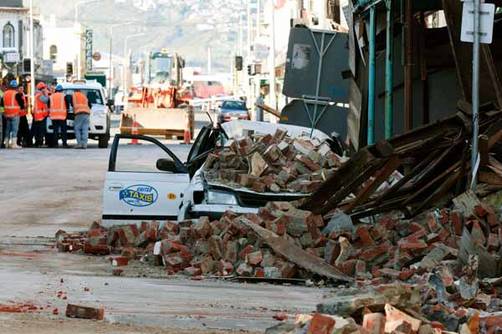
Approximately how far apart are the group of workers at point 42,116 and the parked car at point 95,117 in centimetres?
37

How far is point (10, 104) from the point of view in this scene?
3831 cm

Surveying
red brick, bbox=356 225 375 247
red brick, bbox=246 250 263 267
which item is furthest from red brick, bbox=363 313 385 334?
red brick, bbox=356 225 375 247

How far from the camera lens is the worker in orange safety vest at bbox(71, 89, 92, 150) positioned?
39156mm

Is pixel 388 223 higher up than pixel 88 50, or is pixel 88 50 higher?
pixel 388 223

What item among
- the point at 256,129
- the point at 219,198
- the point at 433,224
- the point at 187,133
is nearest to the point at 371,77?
the point at 256,129

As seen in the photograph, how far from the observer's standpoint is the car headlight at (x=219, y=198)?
533 inches

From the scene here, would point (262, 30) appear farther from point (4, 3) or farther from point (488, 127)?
point (488, 127)

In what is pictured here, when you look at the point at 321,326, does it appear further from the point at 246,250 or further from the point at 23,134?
the point at 23,134

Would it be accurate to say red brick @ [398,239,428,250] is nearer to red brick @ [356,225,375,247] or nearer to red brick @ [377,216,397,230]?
red brick @ [356,225,375,247]

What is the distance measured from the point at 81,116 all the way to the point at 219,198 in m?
26.0

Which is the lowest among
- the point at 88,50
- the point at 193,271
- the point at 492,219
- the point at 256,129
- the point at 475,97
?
the point at 88,50

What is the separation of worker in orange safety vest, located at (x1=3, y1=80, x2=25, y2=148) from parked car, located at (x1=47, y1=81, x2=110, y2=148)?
1.56m

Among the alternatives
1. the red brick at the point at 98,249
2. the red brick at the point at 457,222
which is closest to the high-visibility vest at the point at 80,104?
the red brick at the point at 98,249

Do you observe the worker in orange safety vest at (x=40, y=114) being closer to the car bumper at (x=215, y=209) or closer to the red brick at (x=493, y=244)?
the car bumper at (x=215, y=209)
